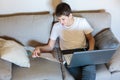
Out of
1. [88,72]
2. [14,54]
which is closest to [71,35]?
[88,72]

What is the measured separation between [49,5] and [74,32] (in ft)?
1.80

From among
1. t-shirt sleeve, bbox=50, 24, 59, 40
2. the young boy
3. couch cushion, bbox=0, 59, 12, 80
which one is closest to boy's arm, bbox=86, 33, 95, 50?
the young boy

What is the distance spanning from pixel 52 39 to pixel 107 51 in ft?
2.44

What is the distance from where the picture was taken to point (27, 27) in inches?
100

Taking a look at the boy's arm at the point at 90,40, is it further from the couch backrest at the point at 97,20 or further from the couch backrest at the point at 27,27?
the couch backrest at the point at 27,27

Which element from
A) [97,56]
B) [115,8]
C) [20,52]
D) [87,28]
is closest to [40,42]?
[20,52]

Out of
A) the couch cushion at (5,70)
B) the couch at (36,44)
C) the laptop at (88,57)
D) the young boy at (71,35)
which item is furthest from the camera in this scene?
the young boy at (71,35)

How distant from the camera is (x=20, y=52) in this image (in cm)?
226

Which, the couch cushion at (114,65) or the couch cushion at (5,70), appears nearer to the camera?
the couch cushion at (5,70)

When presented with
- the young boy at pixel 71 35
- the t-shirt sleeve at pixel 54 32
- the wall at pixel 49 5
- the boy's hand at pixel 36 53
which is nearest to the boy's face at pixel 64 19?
the young boy at pixel 71 35

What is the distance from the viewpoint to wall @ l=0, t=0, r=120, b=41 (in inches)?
107

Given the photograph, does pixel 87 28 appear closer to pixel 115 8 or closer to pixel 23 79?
pixel 115 8

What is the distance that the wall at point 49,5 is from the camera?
271 centimetres

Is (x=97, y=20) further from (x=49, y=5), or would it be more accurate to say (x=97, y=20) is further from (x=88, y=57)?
(x=88, y=57)
